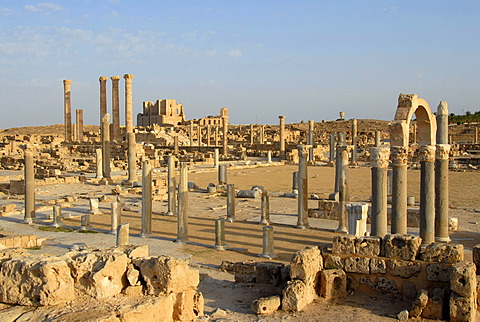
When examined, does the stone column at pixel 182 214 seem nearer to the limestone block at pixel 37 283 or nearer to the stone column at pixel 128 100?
the limestone block at pixel 37 283

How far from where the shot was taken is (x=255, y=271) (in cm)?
844

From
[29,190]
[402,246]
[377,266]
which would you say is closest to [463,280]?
[402,246]

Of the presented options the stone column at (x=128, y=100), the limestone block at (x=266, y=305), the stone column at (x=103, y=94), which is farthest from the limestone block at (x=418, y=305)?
the stone column at (x=103, y=94)

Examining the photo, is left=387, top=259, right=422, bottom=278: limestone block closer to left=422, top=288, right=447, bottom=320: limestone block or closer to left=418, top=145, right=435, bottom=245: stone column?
left=422, top=288, right=447, bottom=320: limestone block

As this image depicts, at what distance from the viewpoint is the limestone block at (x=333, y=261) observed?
7801 mm

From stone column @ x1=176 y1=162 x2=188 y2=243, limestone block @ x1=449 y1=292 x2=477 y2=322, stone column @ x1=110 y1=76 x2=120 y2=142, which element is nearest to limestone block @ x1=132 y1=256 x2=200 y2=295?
limestone block @ x1=449 y1=292 x2=477 y2=322

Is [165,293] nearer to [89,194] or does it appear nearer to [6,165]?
[89,194]

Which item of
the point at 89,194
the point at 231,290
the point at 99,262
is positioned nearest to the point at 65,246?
the point at 231,290

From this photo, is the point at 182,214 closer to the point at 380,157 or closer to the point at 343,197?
the point at 343,197

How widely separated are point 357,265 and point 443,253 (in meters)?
1.24

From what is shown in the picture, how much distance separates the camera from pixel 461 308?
6.56m

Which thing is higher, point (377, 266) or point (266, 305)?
point (377, 266)

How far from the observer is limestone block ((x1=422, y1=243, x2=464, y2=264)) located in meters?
7.12

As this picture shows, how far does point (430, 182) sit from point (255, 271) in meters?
4.34
